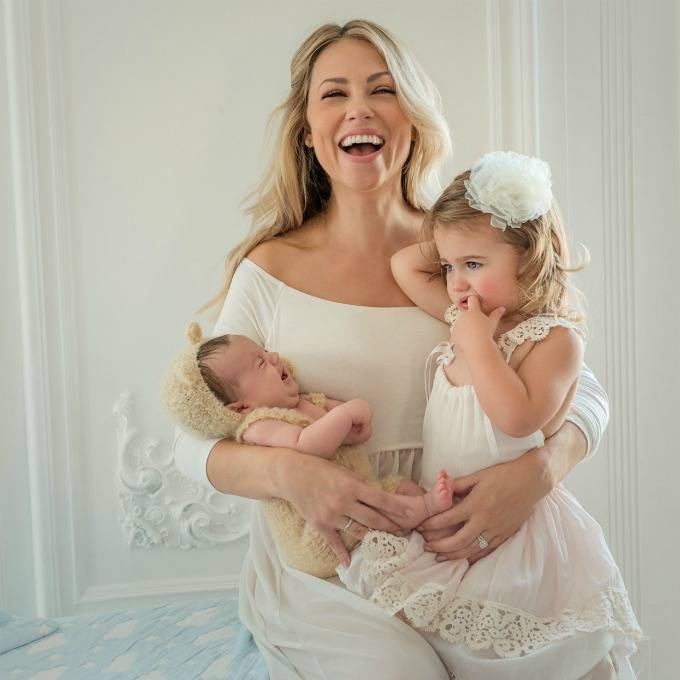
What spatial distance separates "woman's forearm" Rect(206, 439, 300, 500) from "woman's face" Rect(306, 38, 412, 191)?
663mm

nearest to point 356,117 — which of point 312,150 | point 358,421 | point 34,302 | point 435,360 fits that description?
point 312,150

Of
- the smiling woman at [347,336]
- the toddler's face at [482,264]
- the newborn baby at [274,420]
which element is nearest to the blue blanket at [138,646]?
the smiling woman at [347,336]

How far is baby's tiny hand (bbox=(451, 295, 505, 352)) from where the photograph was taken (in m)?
1.61

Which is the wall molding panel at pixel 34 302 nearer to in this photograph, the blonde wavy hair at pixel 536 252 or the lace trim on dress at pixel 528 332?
the blonde wavy hair at pixel 536 252

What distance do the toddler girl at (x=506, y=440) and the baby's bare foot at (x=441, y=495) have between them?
68 mm

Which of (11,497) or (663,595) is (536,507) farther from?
(11,497)

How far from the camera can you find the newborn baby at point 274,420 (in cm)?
160

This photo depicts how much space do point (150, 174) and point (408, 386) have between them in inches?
47.5

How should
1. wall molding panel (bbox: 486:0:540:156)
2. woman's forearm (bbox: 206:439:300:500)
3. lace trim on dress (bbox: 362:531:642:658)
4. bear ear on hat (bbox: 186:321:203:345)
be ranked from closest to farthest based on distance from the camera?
lace trim on dress (bbox: 362:531:642:658) → woman's forearm (bbox: 206:439:300:500) → bear ear on hat (bbox: 186:321:203:345) → wall molding panel (bbox: 486:0:540:156)

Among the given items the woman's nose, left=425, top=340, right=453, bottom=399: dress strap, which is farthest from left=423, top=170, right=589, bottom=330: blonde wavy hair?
the woman's nose

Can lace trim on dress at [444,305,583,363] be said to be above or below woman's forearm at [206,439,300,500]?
above

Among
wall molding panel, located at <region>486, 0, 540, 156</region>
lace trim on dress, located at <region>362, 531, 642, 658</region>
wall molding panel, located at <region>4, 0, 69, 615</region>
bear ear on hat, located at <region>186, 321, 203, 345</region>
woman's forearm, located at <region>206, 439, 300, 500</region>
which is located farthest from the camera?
wall molding panel, located at <region>486, 0, 540, 156</region>

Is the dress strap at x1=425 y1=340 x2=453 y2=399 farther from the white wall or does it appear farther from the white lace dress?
the white wall

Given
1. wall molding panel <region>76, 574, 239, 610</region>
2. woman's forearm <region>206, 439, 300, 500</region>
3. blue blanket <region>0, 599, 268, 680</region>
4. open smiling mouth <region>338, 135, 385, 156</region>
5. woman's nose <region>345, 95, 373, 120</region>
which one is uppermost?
woman's nose <region>345, 95, 373, 120</region>
